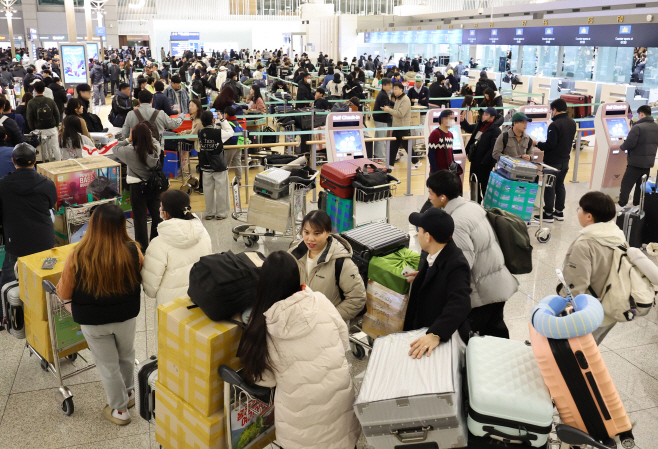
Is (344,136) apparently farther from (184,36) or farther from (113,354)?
(184,36)

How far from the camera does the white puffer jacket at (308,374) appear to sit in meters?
2.42

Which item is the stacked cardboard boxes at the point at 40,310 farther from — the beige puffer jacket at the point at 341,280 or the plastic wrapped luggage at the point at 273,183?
the plastic wrapped luggage at the point at 273,183

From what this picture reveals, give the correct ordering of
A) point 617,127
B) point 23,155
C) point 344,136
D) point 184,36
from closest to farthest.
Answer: point 23,155, point 344,136, point 617,127, point 184,36

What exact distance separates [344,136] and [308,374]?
5.36 metres

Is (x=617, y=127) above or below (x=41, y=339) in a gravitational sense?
above

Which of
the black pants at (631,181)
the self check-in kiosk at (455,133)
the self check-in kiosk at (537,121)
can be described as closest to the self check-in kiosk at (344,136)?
A: the self check-in kiosk at (455,133)

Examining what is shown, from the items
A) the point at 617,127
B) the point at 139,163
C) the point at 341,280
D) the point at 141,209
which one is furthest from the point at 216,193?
the point at 617,127

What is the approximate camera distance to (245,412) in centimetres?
279

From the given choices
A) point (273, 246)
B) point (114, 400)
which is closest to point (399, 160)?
point (273, 246)

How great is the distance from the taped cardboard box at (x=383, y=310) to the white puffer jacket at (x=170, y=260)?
3.76ft

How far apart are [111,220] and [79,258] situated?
28cm

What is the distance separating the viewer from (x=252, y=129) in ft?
36.0

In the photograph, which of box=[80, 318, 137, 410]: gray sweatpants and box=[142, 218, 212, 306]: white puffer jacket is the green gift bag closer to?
box=[142, 218, 212, 306]: white puffer jacket

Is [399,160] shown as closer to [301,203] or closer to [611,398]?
[301,203]
